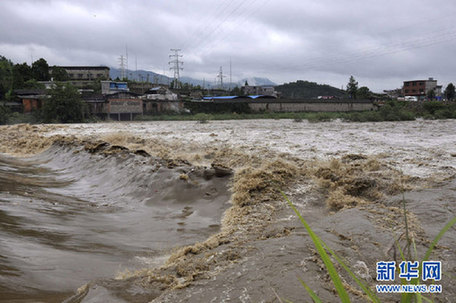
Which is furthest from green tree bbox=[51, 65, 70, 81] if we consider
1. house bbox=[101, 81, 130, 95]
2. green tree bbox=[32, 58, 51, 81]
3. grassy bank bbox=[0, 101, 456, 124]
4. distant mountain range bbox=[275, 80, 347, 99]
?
distant mountain range bbox=[275, 80, 347, 99]

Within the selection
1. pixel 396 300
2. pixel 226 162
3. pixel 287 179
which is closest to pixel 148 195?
pixel 287 179

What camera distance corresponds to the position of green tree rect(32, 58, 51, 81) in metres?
56.8

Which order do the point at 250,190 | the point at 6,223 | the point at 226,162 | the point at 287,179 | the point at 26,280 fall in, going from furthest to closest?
1. the point at 226,162
2. the point at 287,179
3. the point at 250,190
4. the point at 6,223
5. the point at 26,280

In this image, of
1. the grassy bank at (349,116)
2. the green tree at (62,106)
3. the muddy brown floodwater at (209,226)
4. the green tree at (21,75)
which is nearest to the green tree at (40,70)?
the green tree at (21,75)

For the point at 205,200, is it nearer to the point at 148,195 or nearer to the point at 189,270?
the point at 148,195

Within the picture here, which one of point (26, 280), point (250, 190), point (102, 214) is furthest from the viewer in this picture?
point (250, 190)

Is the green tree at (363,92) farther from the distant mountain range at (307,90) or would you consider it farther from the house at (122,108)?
the house at (122,108)

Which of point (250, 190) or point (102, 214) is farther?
point (250, 190)

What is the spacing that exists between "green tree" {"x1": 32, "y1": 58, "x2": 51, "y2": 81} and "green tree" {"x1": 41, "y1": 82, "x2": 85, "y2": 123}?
2558 centimetres

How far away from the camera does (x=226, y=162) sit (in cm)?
1088

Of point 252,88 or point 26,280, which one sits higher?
point 252,88


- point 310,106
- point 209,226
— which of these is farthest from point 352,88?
point 209,226

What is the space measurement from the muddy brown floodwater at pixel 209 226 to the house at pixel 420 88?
7272 cm

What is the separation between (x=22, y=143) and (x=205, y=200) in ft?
48.8
